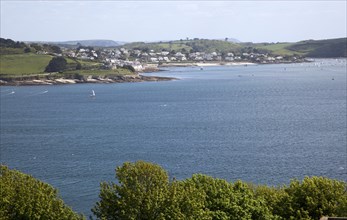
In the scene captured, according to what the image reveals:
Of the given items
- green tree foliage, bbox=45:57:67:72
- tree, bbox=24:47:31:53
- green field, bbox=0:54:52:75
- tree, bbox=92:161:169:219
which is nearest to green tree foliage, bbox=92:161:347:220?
tree, bbox=92:161:169:219

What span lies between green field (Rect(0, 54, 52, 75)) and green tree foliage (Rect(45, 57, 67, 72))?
2129mm

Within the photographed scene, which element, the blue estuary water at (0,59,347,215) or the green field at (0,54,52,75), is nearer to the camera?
the blue estuary water at (0,59,347,215)

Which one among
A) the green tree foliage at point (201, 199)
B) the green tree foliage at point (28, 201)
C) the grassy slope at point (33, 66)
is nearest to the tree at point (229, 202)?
the green tree foliage at point (201, 199)

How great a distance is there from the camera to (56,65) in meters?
138

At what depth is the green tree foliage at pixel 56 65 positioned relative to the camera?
137 m

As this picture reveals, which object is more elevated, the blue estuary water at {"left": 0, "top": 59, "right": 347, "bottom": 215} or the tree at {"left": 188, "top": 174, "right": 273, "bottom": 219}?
the tree at {"left": 188, "top": 174, "right": 273, "bottom": 219}

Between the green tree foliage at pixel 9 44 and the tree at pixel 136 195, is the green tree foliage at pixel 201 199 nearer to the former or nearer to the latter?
the tree at pixel 136 195

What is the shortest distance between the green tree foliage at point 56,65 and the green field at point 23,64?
6.99ft

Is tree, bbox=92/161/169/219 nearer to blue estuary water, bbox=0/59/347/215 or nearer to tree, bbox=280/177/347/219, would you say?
tree, bbox=280/177/347/219

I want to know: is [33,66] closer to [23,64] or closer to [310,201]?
[23,64]

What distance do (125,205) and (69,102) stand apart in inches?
2935

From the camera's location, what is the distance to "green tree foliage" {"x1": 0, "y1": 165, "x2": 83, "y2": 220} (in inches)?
723

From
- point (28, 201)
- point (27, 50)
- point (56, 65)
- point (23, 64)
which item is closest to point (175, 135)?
point (28, 201)

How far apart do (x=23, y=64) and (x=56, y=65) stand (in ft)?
30.5
